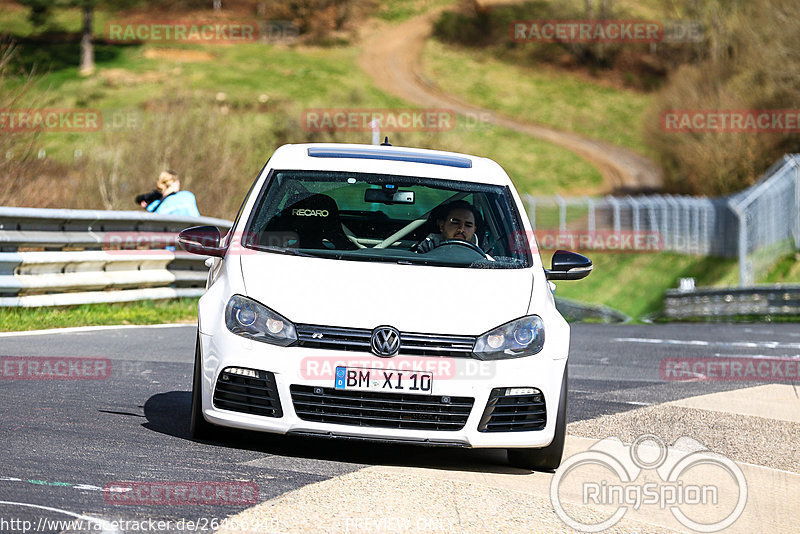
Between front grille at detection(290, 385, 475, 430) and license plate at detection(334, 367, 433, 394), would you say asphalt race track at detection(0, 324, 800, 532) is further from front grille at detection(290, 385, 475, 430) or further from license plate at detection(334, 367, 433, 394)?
license plate at detection(334, 367, 433, 394)

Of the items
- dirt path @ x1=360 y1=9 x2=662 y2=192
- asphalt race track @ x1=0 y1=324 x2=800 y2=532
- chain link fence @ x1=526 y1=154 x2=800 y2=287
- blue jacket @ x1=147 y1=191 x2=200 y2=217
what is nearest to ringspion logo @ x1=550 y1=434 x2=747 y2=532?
asphalt race track @ x1=0 y1=324 x2=800 y2=532

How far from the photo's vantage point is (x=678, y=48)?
92.9 meters

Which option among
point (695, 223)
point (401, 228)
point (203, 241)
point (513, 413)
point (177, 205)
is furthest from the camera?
point (695, 223)

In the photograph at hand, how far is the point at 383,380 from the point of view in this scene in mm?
6266

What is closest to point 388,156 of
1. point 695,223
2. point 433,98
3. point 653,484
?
point 653,484

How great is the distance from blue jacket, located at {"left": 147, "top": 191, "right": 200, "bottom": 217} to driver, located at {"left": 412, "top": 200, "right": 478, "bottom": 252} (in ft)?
30.2

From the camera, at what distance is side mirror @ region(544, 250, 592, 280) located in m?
7.53

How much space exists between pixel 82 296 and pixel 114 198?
11889mm

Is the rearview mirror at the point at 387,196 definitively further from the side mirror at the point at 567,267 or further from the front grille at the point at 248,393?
the front grille at the point at 248,393

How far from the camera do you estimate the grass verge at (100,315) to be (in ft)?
43.0

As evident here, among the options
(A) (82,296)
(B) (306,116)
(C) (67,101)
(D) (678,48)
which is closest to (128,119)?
(A) (82,296)

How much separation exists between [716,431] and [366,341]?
3.15 metres

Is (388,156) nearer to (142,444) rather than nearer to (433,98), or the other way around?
(142,444)

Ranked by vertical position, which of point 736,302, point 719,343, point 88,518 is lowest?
point 736,302
